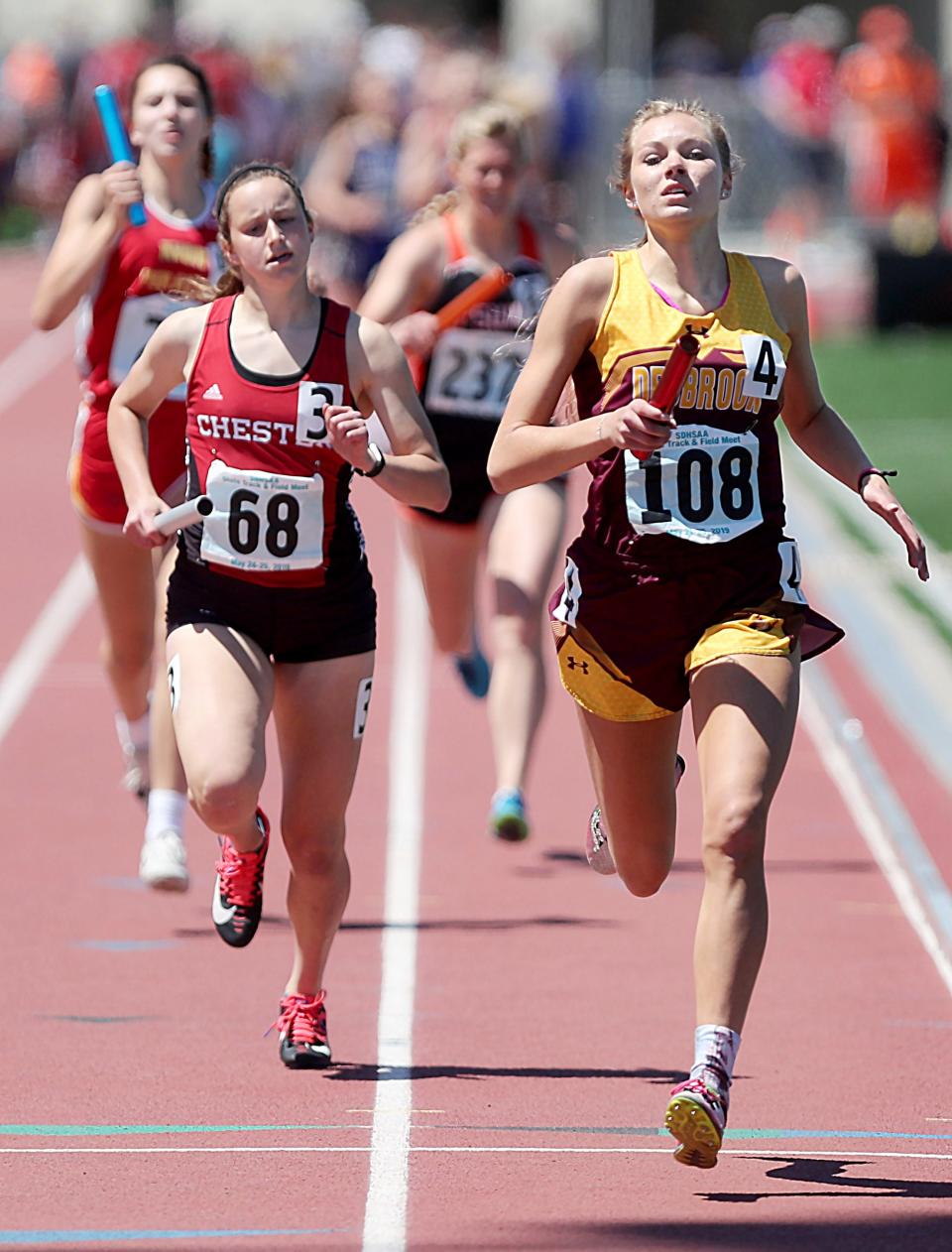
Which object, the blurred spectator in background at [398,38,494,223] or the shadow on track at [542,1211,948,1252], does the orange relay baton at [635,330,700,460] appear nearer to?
the shadow on track at [542,1211,948,1252]

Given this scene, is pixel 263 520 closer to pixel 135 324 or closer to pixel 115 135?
pixel 135 324

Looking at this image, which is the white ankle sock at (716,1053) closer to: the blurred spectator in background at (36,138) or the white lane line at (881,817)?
the white lane line at (881,817)

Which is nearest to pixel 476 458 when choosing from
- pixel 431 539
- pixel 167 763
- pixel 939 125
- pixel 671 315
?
pixel 431 539

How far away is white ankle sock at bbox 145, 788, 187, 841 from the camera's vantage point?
8.28 meters

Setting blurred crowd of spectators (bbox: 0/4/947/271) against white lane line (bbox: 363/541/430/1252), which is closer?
white lane line (bbox: 363/541/430/1252)

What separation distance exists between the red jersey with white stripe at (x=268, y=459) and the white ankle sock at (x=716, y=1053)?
1.59 meters

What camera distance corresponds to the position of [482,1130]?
6.24 metres

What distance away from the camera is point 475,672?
35.7ft

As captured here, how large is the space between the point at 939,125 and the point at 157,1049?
26.0 metres

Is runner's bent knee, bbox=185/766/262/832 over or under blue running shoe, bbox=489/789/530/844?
under

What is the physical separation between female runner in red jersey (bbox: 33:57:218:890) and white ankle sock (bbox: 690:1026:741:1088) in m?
2.74

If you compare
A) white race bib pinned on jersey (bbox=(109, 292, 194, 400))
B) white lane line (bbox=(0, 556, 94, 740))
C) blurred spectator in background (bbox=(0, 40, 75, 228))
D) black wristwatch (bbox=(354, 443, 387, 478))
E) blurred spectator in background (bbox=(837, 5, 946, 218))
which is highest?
blurred spectator in background (bbox=(0, 40, 75, 228))

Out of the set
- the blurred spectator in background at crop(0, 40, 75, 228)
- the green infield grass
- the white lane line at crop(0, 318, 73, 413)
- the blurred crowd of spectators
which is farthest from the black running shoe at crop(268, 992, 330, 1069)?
the blurred spectator in background at crop(0, 40, 75, 228)

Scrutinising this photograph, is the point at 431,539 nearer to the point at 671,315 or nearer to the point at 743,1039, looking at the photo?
the point at 743,1039
